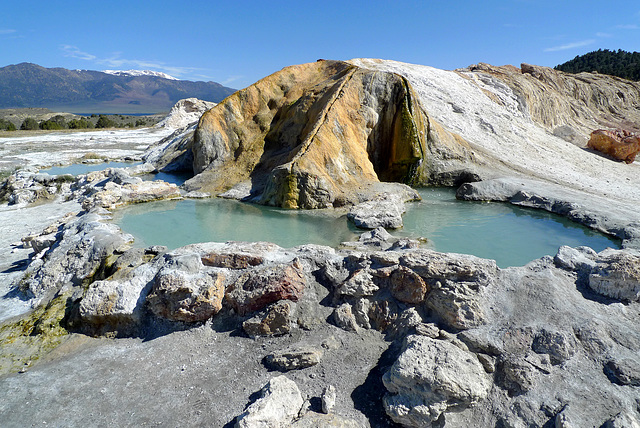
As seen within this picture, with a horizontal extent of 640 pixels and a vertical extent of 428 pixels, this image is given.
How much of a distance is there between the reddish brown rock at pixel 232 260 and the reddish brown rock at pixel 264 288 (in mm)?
260

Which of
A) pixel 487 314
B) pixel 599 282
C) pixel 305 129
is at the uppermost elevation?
pixel 305 129

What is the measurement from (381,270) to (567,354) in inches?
117

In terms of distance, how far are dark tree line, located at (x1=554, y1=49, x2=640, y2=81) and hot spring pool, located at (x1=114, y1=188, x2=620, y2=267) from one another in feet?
202

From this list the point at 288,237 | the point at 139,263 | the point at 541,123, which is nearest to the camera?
the point at 139,263

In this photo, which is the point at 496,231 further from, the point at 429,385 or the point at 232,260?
the point at 232,260

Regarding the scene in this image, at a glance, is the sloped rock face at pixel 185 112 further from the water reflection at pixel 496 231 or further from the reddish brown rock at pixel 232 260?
the reddish brown rock at pixel 232 260

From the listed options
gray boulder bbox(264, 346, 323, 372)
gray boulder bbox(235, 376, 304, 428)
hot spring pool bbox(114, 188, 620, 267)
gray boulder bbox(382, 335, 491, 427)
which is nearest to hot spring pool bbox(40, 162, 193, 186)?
hot spring pool bbox(114, 188, 620, 267)

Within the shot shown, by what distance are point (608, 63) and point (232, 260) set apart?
8165 centimetres

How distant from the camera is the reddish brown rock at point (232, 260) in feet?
23.3

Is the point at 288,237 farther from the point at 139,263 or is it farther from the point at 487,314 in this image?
the point at 487,314

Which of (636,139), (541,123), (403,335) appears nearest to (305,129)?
(403,335)

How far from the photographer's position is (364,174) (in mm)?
15188

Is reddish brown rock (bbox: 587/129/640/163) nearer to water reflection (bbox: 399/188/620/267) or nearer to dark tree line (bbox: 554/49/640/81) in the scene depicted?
water reflection (bbox: 399/188/620/267)

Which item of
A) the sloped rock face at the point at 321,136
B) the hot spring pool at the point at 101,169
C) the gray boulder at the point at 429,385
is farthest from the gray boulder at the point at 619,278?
the hot spring pool at the point at 101,169
